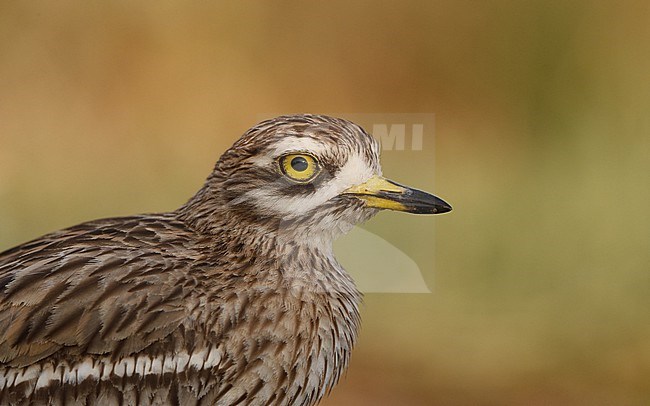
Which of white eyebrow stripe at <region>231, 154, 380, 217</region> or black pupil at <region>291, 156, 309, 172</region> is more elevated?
black pupil at <region>291, 156, 309, 172</region>

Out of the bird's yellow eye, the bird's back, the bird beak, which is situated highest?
the bird's yellow eye

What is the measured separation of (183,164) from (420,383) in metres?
0.68

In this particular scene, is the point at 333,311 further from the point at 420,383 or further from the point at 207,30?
the point at 207,30

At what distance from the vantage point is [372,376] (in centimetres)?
214

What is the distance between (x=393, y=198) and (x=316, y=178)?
0.12m

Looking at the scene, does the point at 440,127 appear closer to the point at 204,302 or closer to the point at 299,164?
the point at 299,164

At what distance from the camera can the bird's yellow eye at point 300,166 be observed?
153 centimetres

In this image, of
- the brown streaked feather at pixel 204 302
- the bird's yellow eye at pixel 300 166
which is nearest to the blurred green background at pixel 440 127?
the brown streaked feather at pixel 204 302

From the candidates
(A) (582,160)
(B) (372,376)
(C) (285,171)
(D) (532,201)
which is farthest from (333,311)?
(A) (582,160)

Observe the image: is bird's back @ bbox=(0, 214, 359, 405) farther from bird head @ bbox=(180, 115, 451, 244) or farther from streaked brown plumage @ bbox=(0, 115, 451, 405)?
bird head @ bbox=(180, 115, 451, 244)

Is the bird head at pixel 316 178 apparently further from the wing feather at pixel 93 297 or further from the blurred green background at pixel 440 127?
the blurred green background at pixel 440 127

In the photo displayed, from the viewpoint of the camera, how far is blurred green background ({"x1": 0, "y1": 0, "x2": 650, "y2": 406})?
81.8 inches

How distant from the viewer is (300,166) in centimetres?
154

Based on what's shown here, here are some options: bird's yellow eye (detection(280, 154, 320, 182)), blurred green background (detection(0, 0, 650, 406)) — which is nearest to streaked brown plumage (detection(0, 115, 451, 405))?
bird's yellow eye (detection(280, 154, 320, 182))
